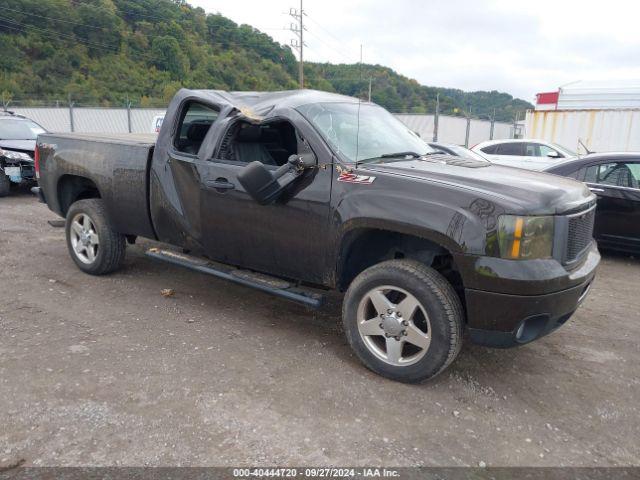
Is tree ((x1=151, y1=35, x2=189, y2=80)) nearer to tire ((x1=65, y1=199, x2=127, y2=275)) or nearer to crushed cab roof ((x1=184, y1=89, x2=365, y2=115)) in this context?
tire ((x1=65, y1=199, x2=127, y2=275))

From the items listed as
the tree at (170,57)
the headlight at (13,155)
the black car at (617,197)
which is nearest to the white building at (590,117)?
the black car at (617,197)

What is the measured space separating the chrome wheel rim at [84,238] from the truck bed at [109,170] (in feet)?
1.15

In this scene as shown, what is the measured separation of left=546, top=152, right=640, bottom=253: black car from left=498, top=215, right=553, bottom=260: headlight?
4236mm

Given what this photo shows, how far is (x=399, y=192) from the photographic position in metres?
3.33

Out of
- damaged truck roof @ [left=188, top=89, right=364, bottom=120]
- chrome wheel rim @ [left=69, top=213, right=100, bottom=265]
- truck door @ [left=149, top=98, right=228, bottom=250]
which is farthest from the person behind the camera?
chrome wheel rim @ [left=69, top=213, right=100, bottom=265]

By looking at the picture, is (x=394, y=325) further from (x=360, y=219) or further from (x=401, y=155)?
(x=401, y=155)

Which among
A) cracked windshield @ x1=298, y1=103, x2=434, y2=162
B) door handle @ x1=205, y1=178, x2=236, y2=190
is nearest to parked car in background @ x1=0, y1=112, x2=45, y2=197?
door handle @ x1=205, y1=178, x2=236, y2=190

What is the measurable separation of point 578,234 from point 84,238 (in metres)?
4.51

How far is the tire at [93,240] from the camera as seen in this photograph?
520cm

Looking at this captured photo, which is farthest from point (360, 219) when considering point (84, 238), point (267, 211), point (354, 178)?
point (84, 238)

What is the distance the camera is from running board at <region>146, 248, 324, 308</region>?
379 centimetres

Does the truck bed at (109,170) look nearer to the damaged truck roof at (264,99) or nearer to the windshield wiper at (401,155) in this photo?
the damaged truck roof at (264,99)

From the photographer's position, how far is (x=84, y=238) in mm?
5398

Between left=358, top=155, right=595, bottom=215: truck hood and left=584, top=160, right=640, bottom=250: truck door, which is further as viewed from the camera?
left=584, top=160, right=640, bottom=250: truck door
